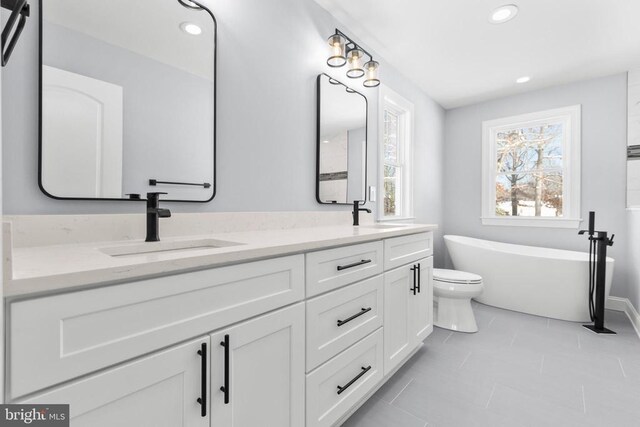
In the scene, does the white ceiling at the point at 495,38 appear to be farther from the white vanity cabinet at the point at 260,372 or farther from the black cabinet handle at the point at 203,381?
the black cabinet handle at the point at 203,381

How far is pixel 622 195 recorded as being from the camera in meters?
3.12

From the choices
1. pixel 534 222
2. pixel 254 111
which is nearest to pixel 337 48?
pixel 254 111

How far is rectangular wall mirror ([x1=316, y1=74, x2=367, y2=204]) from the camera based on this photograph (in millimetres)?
2156

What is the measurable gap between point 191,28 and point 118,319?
53.5 inches

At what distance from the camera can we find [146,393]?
0.75m

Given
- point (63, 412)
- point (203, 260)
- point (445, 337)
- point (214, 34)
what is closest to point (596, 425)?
point (445, 337)

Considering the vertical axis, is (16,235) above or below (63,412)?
above

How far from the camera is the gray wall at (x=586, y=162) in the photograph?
314cm

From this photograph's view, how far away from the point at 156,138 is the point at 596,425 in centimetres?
244

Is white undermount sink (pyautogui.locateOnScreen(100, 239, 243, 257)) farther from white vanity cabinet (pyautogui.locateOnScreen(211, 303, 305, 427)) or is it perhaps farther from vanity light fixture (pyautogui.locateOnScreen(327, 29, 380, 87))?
vanity light fixture (pyautogui.locateOnScreen(327, 29, 380, 87))

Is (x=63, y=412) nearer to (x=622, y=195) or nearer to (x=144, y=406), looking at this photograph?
(x=144, y=406)

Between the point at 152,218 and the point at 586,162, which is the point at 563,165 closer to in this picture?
the point at 586,162

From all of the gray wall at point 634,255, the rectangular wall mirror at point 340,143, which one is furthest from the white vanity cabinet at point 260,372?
the gray wall at point 634,255

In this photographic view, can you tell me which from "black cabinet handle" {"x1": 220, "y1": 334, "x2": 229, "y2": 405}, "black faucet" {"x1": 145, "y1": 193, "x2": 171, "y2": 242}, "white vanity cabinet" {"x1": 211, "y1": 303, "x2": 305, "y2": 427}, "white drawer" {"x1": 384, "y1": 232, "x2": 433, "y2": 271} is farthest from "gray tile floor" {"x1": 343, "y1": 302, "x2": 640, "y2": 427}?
"black faucet" {"x1": 145, "y1": 193, "x2": 171, "y2": 242}
